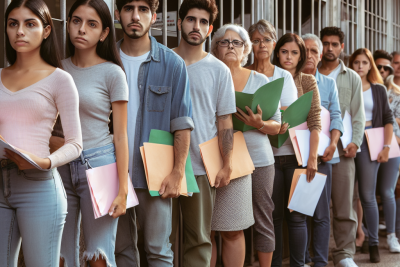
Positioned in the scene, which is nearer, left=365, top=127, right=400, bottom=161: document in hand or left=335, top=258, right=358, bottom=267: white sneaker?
left=335, top=258, right=358, bottom=267: white sneaker

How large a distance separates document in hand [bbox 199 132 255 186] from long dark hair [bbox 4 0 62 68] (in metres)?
0.94

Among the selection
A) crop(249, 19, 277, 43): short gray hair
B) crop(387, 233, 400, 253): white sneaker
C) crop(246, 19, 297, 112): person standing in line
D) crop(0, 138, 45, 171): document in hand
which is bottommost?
crop(387, 233, 400, 253): white sneaker

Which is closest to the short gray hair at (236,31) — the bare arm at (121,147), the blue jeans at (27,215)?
the bare arm at (121,147)

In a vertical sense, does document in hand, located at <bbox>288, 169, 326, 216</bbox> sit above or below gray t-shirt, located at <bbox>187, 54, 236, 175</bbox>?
below

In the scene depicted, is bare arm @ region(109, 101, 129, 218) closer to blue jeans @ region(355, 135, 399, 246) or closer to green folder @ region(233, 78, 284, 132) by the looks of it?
green folder @ region(233, 78, 284, 132)

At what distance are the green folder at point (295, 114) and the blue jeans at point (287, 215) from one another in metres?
0.15

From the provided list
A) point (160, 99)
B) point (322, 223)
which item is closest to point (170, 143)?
point (160, 99)

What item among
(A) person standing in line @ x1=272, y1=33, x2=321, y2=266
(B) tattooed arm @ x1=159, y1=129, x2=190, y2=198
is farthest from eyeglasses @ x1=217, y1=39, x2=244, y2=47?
(B) tattooed arm @ x1=159, y1=129, x2=190, y2=198

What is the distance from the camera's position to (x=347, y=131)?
373cm

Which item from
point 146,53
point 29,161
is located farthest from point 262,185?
point 29,161

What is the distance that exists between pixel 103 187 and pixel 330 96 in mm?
2201

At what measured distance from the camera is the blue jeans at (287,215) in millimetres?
3232

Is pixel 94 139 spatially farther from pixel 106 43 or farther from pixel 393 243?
pixel 393 243

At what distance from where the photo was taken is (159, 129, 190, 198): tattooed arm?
2.25m
